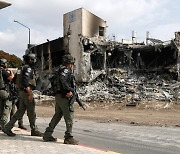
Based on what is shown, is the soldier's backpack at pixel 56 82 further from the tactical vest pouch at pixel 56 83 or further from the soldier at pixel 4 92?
the soldier at pixel 4 92

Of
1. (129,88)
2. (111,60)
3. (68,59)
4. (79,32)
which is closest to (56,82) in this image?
(68,59)

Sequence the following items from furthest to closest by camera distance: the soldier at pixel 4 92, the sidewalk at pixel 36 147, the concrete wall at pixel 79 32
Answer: the concrete wall at pixel 79 32
the soldier at pixel 4 92
the sidewalk at pixel 36 147

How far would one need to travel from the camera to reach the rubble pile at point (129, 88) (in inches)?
1089

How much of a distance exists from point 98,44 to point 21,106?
26330 millimetres

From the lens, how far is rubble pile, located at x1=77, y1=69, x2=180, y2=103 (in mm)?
27656

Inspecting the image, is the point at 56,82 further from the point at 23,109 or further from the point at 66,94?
the point at 23,109

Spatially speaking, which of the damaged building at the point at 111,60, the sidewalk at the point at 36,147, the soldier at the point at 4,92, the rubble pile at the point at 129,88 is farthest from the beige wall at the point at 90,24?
the sidewalk at the point at 36,147

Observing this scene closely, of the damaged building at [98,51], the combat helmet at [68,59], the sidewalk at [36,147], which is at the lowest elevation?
the sidewalk at [36,147]

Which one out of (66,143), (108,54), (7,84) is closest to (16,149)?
(66,143)

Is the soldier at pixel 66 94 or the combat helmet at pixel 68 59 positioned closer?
the soldier at pixel 66 94

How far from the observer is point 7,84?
8.17 m

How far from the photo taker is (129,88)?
3005 cm

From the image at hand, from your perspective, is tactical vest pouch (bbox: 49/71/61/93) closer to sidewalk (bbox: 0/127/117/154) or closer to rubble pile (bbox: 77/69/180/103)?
sidewalk (bbox: 0/127/117/154)

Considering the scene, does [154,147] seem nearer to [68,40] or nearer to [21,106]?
[21,106]
